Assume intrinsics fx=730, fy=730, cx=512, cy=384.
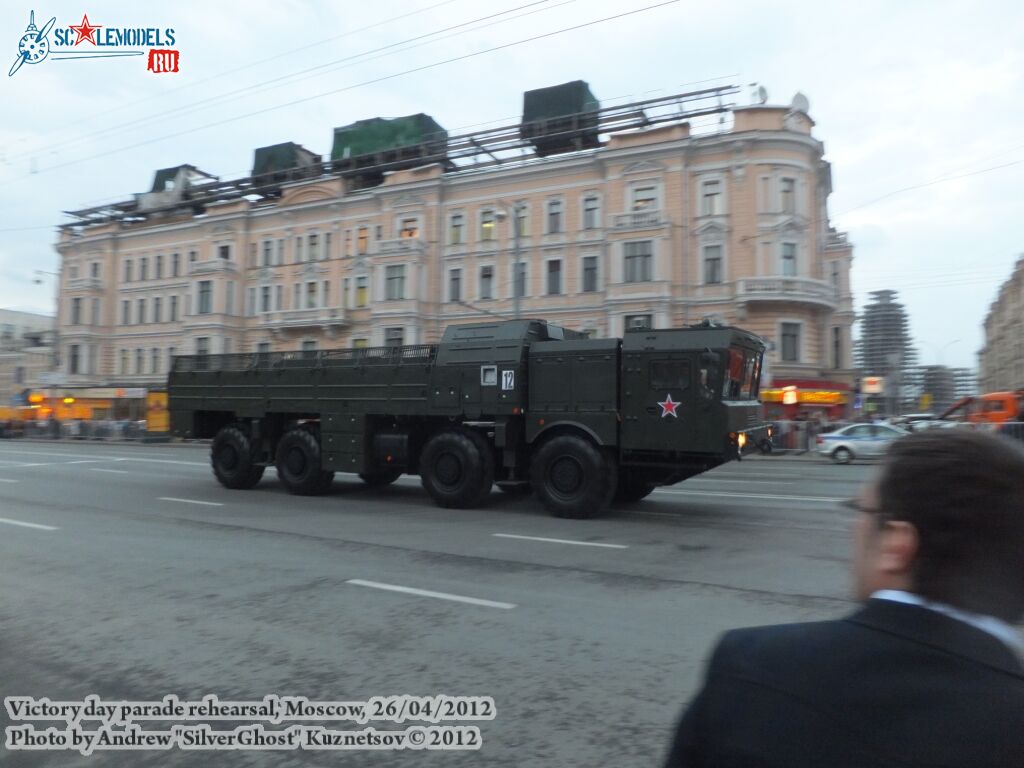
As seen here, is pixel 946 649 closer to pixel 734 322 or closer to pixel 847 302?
pixel 734 322

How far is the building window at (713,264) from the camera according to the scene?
37.0m

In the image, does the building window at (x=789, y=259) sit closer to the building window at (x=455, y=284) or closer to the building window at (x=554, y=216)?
the building window at (x=554, y=216)

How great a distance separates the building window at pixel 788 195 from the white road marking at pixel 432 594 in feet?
111

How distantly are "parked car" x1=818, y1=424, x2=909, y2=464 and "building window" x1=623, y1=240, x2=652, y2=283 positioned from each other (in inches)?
559

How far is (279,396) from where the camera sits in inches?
590

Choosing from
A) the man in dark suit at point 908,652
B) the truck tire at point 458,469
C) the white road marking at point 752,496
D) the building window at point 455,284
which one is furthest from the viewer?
the building window at point 455,284

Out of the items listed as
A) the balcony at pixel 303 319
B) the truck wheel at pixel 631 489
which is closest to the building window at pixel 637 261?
the balcony at pixel 303 319

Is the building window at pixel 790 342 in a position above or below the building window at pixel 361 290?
below

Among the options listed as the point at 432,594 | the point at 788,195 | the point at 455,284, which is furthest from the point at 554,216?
the point at 432,594

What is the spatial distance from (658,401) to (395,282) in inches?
1400

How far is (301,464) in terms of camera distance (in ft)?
48.1

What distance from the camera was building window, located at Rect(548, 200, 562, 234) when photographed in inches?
1623

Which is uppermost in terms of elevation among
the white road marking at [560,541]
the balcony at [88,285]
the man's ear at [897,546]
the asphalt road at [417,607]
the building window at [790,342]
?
the balcony at [88,285]

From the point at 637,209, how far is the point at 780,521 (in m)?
29.7
